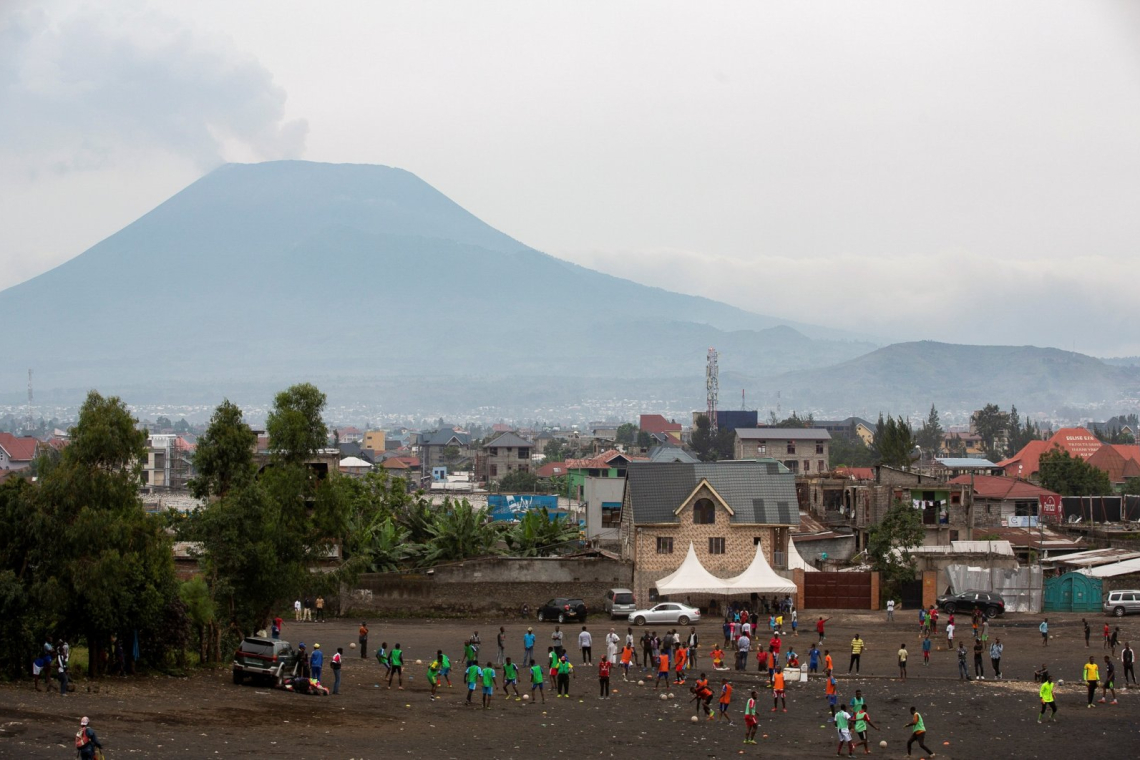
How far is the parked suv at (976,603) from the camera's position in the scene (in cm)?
4934

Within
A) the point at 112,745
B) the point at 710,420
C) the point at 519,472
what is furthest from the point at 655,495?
the point at 710,420

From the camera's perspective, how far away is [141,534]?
32125mm

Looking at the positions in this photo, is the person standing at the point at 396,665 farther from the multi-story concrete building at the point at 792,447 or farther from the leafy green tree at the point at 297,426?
the multi-story concrete building at the point at 792,447

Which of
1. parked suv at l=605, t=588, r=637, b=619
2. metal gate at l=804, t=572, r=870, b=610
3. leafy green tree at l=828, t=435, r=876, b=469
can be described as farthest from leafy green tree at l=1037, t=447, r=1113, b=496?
parked suv at l=605, t=588, r=637, b=619

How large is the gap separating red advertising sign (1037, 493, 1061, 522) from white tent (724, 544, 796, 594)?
135 ft

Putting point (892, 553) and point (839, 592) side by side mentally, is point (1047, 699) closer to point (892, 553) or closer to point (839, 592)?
point (839, 592)

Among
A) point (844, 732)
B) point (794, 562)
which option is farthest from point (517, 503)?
point (844, 732)

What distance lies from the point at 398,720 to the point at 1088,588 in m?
30.4

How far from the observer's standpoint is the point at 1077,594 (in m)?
51.0

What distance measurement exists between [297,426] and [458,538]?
16495 mm

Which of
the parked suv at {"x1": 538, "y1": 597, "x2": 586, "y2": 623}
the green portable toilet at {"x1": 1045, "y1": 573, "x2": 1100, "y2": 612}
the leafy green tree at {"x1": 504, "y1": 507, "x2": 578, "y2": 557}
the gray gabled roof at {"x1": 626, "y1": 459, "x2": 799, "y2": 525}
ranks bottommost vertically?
the parked suv at {"x1": 538, "y1": 597, "x2": 586, "y2": 623}

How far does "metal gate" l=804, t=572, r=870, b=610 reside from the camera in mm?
52219

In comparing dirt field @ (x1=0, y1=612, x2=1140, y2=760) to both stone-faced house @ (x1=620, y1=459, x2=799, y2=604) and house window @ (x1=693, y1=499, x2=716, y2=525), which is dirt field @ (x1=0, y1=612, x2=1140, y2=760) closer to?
stone-faced house @ (x1=620, y1=459, x2=799, y2=604)

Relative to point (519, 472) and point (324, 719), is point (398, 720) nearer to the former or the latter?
point (324, 719)
